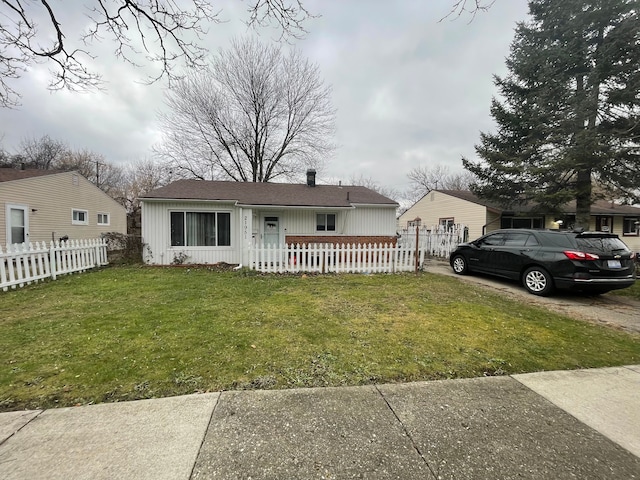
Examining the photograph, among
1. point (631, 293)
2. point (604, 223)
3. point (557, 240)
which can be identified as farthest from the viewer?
point (604, 223)

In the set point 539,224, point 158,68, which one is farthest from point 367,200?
point 539,224

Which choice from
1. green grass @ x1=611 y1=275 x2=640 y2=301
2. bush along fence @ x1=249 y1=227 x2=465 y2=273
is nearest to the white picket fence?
bush along fence @ x1=249 y1=227 x2=465 y2=273

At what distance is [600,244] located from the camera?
619 cm

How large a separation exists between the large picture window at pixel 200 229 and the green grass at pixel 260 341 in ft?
14.4

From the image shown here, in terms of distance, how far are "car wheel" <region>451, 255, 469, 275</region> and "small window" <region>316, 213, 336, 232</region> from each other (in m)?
5.25

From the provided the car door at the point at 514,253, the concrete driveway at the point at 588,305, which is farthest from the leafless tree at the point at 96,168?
the concrete driveway at the point at 588,305

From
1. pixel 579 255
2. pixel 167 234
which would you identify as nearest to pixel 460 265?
pixel 579 255

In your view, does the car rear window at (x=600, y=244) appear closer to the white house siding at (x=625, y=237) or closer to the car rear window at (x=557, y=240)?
the car rear window at (x=557, y=240)

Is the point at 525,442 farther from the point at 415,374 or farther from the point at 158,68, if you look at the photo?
the point at 158,68

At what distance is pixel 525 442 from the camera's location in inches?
79.4

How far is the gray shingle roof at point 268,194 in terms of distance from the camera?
10.9 metres

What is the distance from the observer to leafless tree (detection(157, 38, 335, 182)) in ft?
63.8

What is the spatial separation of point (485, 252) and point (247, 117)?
19.0m

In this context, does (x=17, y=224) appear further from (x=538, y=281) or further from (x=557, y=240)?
(x=557, y=240)
